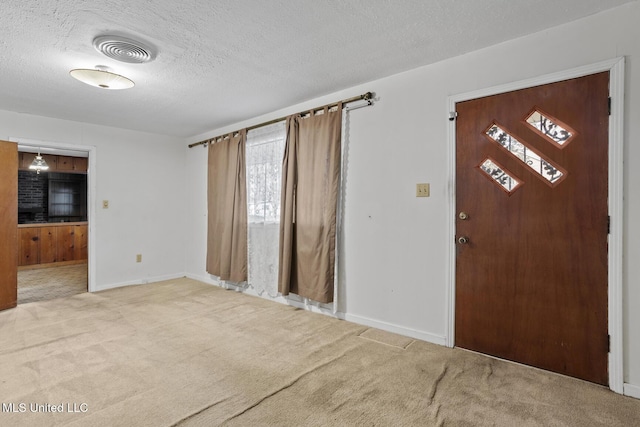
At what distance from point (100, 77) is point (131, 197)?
8.48ft

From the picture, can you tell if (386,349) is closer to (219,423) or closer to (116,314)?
(219,423)

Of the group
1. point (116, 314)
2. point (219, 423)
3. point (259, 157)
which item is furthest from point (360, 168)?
point (116, 314)

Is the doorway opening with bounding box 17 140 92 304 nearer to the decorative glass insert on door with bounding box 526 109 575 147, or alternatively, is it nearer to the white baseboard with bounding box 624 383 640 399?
the decorative glass insert on door with bounding box 526 109 575 147

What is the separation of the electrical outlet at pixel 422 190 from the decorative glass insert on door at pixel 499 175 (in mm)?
444

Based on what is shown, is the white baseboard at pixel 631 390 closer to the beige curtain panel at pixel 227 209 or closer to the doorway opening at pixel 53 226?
the beige curtain panel at pixel 227 209

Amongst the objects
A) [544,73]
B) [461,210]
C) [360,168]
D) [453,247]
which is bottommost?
[453,247]

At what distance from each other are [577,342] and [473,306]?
25.1 inches

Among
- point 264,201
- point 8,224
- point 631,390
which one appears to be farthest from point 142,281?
point 631,390

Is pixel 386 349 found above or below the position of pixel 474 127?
below

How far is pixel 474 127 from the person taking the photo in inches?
97.5

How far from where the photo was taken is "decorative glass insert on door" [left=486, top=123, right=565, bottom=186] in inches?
84.8

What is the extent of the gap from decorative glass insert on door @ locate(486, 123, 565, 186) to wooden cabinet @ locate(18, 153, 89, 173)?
7.38m

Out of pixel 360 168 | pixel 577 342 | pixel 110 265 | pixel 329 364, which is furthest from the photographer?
pixel 110 265

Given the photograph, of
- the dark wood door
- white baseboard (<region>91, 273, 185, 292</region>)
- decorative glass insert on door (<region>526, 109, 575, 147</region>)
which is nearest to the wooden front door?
white baseboard (<region>91, 273, 185, 292</region>)
